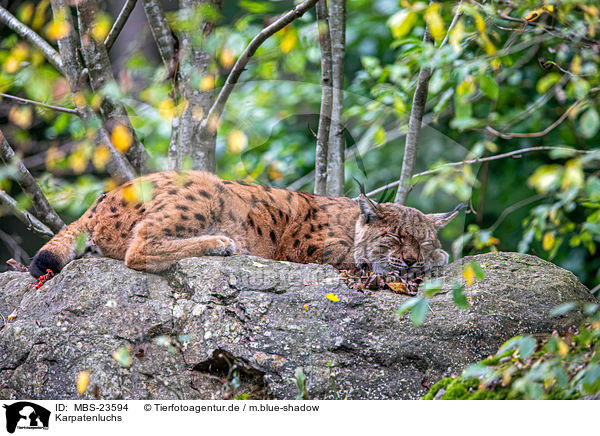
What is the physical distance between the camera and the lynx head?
16.1ft

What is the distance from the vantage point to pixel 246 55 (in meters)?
5.46

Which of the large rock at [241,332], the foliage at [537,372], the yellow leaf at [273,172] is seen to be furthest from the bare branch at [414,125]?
the foliage at [537,372]

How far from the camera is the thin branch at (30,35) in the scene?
6.07 m

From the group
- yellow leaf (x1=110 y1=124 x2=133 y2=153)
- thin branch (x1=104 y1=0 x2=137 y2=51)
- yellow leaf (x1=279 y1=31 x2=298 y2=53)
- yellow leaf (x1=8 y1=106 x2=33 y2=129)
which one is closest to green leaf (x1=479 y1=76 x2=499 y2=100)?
yellow leaf (x1=279 y1=31 x2=298 y2=53)

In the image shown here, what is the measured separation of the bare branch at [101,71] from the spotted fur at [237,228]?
933 millimetres

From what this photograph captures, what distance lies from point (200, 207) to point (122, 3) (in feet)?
8.91

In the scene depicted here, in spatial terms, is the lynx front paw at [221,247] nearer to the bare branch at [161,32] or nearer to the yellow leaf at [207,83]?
the yellow leaf at [207,83]

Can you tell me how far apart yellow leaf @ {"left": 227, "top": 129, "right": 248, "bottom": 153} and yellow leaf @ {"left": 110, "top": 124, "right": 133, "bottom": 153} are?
0.90 meters

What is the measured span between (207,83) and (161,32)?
1.01m

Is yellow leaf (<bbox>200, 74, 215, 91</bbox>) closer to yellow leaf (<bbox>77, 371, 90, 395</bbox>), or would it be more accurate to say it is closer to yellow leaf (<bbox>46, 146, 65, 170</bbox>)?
yellow leaf (<bbox>46, 146, 65, 170</bbox>)

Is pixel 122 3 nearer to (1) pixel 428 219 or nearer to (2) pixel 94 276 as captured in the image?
(2) pixel 94 276

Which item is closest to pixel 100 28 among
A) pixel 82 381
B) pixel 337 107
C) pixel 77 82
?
pixel 77 82

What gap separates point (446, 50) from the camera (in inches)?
164
